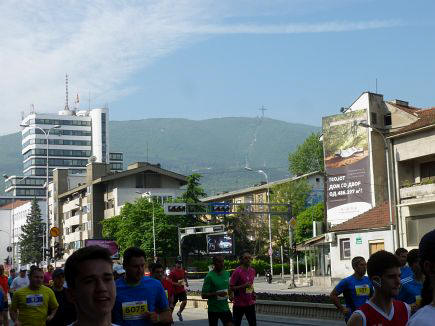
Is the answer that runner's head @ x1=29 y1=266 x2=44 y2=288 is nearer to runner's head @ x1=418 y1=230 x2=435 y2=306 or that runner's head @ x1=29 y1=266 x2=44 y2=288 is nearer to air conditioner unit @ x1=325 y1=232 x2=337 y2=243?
runner's head @ x1=418 y1=230 x2=435 y2=306

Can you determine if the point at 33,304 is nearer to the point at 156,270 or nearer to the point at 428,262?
the point at 156,270

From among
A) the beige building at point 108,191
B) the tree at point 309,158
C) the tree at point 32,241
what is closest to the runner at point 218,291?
the beige building at point 108,191

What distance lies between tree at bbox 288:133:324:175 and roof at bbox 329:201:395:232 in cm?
6225

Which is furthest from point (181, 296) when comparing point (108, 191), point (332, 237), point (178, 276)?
point (108, 191)

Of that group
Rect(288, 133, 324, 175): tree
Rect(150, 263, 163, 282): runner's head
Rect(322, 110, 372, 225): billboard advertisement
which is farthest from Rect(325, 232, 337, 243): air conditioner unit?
Rect(288, 133, 324, 175): tree

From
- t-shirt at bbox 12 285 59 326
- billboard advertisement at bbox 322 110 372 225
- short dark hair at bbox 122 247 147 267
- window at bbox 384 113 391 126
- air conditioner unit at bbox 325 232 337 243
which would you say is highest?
window at bbox 384 113 391 126

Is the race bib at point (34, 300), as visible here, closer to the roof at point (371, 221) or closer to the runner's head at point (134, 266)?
the runner's head at point (134, 266)

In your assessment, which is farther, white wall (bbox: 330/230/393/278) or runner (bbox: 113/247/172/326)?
white wall (bbox: 330/230/393/278)

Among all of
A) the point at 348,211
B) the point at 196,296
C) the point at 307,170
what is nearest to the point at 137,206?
the point at 307,170

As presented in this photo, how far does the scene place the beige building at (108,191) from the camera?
4407 inches

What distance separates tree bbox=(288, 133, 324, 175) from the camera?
117m

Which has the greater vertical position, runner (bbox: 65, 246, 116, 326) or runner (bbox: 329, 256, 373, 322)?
runner (bbox: 65, 246, 116, 326)

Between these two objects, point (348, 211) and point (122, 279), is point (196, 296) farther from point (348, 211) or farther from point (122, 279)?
point (348, 211)

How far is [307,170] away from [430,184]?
247 ft
